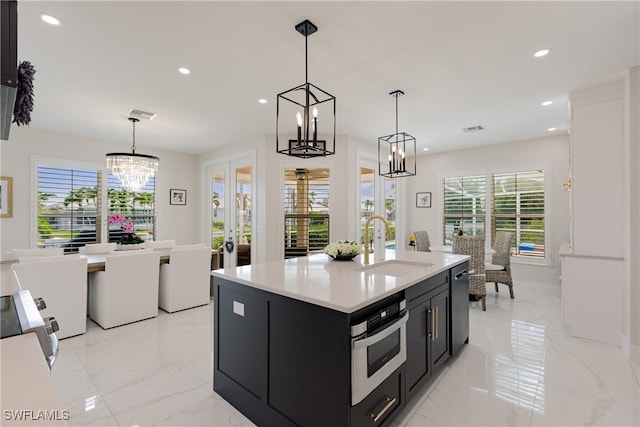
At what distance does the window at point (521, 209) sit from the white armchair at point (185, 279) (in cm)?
518

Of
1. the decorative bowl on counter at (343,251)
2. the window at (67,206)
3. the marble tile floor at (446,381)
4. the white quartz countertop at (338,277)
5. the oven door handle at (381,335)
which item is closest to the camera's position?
the oven door handle at (381,335)

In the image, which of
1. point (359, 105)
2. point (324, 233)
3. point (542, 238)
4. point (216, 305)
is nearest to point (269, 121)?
point (359, 105)

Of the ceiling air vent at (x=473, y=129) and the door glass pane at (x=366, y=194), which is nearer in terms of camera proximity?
the ceiling air vent at (x=473, y=129)

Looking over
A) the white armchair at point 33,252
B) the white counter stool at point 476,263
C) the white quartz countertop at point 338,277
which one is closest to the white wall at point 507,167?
the white counter stool at point 476,263

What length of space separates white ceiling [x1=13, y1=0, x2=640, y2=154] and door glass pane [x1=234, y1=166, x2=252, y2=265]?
158 cm

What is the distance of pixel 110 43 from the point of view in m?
2.44

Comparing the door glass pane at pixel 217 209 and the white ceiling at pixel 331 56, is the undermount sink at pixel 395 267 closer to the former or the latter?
the white ceiling at pixel 331 56

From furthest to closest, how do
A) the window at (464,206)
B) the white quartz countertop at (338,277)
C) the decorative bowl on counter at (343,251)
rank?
the window at (464,206)
the decorative bowl on counter at (343,251)
the white quartz countertop at (338,277)

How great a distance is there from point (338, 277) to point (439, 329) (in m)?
1.02

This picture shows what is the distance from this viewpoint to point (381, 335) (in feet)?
5.46

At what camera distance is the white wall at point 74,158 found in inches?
182

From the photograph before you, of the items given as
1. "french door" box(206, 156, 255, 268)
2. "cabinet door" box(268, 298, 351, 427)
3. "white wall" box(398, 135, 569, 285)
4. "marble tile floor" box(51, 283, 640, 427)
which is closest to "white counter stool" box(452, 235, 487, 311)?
"marble tile floor" box(51, 283, 640, 427)

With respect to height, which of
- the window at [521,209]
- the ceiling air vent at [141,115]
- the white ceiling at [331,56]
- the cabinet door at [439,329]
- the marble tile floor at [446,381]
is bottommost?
the marble tile floor at [446,381]

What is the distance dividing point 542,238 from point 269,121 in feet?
16.5
